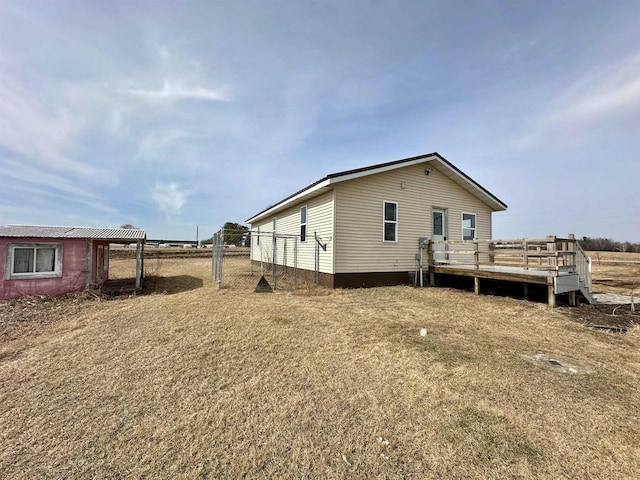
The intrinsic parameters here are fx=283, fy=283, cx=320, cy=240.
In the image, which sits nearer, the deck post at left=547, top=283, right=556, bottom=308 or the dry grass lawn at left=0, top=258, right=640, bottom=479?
the dry grass lawn at left=0, top=258, right=640, bottom=479

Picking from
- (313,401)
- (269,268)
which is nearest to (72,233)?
(269,268)

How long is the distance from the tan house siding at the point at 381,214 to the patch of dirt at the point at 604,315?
5.01 meters

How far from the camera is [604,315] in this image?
6656mm

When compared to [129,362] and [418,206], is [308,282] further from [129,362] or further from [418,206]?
[129,362]

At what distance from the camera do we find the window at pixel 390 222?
10.6 metres

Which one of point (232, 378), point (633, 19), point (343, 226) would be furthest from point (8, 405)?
point (633, 19)

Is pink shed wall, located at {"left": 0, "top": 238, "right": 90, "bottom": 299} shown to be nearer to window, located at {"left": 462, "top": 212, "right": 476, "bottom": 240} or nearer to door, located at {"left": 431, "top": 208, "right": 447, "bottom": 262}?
door, located at {"left": 431, "top": 208, "right": 447, "bottom": 262}

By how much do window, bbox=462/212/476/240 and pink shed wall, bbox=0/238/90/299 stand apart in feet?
46.7

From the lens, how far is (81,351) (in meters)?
4.46

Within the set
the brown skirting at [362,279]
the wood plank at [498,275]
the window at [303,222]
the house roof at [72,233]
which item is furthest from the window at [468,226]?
the house roof at [72,233]

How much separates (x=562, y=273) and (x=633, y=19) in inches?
272

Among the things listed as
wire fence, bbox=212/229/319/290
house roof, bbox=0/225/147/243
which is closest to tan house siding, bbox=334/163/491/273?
wire fence, bbox=212/229/319/290

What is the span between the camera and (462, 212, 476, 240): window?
1253 cm

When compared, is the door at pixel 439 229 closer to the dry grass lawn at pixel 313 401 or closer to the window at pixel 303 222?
the window at pixel 303 222
